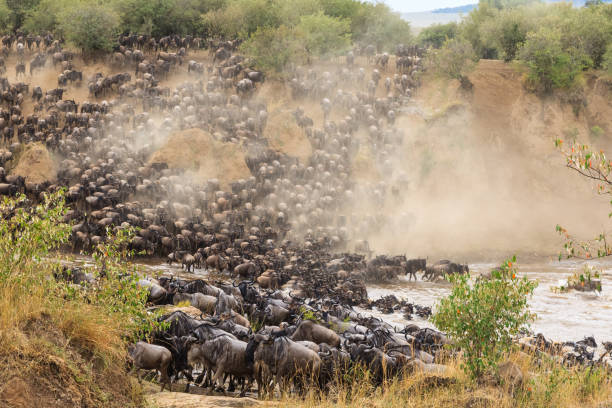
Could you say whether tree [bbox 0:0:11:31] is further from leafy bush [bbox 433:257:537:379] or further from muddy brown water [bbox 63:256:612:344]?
leafy bush [bbox 433:257:537:379]

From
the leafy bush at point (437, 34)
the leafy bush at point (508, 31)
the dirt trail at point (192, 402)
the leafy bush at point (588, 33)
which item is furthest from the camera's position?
the leafy bush at point (437, 34)

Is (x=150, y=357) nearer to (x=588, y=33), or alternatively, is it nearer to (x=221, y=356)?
(x=221, y=356)

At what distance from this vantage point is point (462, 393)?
11352 millimetres

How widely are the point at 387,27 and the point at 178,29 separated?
22087 millimetres

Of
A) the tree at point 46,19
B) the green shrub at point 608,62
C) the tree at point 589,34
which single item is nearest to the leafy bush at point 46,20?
the tree at point 46,19

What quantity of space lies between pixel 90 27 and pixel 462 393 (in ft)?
157

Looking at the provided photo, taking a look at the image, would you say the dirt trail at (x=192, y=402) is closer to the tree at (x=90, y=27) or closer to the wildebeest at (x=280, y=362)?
the wildebeest at (x=280, y=362)

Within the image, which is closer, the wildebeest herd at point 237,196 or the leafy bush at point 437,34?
the wildebeest herd at point 237,196

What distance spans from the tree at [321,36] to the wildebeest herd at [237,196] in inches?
73.0

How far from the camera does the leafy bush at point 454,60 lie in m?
51.4

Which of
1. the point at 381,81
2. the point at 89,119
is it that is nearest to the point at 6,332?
the point at 89,119

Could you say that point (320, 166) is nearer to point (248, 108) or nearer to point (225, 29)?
point (248, 108)

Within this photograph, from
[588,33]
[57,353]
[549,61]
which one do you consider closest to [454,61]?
[549,61]

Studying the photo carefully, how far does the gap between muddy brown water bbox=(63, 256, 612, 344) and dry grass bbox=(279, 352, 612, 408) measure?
9.40 metres
